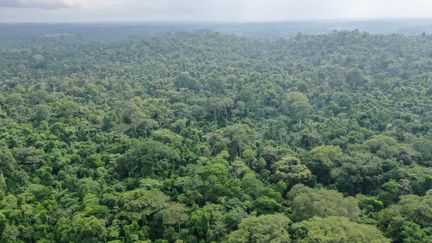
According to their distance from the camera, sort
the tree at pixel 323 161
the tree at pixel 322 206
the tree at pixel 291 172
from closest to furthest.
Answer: the tree at pixel 322 206 → the tree at pixel 291 172 → the tree at pixel 323 161

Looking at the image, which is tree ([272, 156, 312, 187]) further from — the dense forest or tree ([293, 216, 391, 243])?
tree ([293, 216, 391, 243])

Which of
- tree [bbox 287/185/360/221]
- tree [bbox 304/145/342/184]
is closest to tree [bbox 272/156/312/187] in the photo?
tree [bbox 304/145/342/184]

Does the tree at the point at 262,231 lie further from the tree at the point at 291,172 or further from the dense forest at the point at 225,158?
the tree at the point at 291,172

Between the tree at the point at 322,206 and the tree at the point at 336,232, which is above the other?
the tree at the point at 336,232

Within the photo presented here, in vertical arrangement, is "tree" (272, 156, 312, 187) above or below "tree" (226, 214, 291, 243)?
below

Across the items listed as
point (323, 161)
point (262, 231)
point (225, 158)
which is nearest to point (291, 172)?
point (323, 161)

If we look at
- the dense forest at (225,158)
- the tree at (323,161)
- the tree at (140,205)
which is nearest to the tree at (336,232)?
the dense forest at (225,158)

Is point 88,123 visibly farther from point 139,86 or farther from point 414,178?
point 414,178

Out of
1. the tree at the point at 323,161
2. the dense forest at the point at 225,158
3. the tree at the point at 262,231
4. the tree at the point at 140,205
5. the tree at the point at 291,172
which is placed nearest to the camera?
the tree at the point at 262,231
